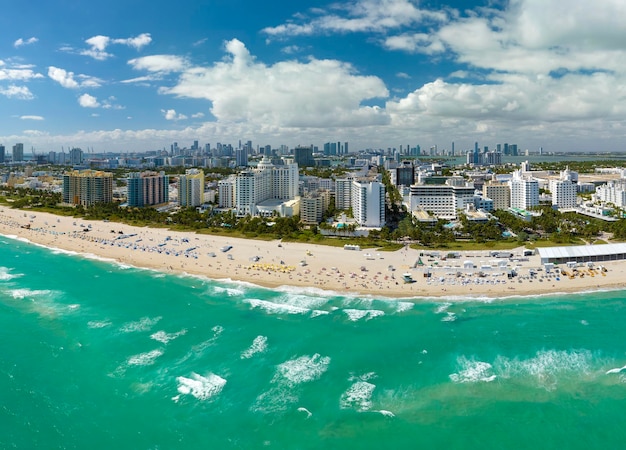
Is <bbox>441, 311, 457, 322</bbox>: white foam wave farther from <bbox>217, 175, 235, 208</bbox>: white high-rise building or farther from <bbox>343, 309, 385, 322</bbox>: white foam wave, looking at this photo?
<bbox>217, 175, 235, 208</bbox>: white high-rise building

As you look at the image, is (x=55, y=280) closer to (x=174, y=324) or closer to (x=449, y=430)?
(x=174, y=324)

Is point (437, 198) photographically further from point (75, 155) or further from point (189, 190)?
point (75, 155)

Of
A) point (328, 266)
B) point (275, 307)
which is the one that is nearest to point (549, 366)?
point (275, 307)

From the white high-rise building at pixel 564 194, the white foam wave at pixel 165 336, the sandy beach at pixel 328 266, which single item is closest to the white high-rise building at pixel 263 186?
the sandy beach at pixel 328 266

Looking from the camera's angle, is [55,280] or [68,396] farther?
[55,280]

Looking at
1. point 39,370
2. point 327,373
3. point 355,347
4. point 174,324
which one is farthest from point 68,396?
point 355,347
